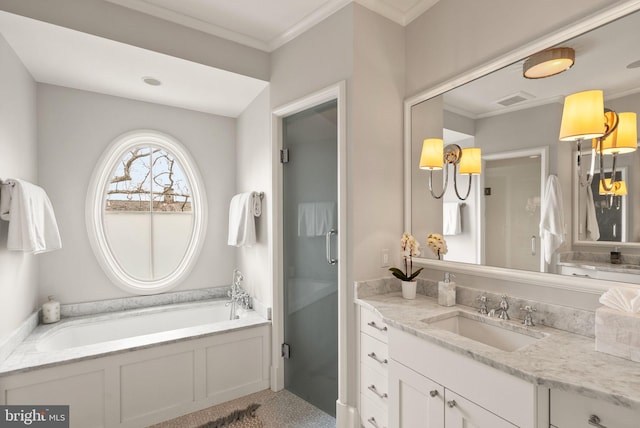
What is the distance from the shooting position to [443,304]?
1.97 metres

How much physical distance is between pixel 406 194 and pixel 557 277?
1.03m

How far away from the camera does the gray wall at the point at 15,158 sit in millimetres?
2107

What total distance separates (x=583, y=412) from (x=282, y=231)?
2.20m

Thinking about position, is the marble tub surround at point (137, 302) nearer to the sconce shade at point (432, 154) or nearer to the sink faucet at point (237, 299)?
the sink faucet at point (237, 299)

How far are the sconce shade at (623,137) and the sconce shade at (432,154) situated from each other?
33.3 inches

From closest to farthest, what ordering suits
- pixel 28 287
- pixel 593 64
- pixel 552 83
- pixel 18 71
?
pixel 593 64
pixel 552 83
pixel 18 71
pixel 28 287

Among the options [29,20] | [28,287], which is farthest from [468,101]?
[28,287]

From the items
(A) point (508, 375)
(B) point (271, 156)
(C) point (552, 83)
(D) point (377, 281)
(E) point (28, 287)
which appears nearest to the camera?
(A) point (508, 375)

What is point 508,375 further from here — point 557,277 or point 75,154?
point 75,154

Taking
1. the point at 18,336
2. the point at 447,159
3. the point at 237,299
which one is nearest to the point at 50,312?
the point at 18,336

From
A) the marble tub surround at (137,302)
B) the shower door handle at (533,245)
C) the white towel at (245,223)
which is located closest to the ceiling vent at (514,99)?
the shower door handle at (533,245)

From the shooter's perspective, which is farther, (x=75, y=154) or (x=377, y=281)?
(x=75, y=154)

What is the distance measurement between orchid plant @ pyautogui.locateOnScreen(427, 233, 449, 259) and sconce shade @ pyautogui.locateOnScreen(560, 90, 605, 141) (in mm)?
847

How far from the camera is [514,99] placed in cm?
177
